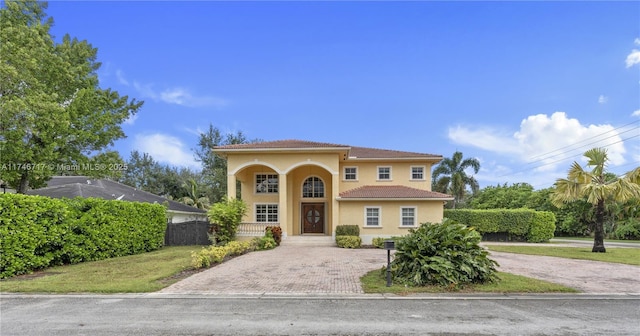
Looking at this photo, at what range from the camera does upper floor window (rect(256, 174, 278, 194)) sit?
23.1 metres

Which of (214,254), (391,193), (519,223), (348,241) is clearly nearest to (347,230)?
(348,241)

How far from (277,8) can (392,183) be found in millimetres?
14439

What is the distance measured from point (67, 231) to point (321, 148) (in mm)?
12643

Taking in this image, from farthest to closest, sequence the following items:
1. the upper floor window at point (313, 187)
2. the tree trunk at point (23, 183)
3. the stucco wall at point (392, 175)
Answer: the upper floor window at point (313, 187)
the stucco wall at point (392, 175)
the tree trunk at point (23, 183)

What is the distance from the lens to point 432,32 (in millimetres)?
14102

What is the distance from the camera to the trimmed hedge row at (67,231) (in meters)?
9.96

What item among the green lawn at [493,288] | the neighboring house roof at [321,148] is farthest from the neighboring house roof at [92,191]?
the green lawn at [493,288]

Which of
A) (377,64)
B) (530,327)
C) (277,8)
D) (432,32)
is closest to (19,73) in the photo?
(277,8)

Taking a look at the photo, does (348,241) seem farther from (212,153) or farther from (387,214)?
(212,153)

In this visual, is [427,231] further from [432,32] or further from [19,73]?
[19,73]

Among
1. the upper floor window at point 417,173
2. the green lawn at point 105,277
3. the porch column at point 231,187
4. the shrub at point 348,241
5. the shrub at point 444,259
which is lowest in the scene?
→ the shrub at point 348,241

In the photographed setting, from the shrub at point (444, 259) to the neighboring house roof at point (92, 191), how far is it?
55.4ft

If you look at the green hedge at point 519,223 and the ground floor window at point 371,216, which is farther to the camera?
the green hedge at point 519,223

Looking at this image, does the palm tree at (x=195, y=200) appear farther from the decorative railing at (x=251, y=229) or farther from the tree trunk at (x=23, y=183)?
the tree trunk at (x=23, y=183)
